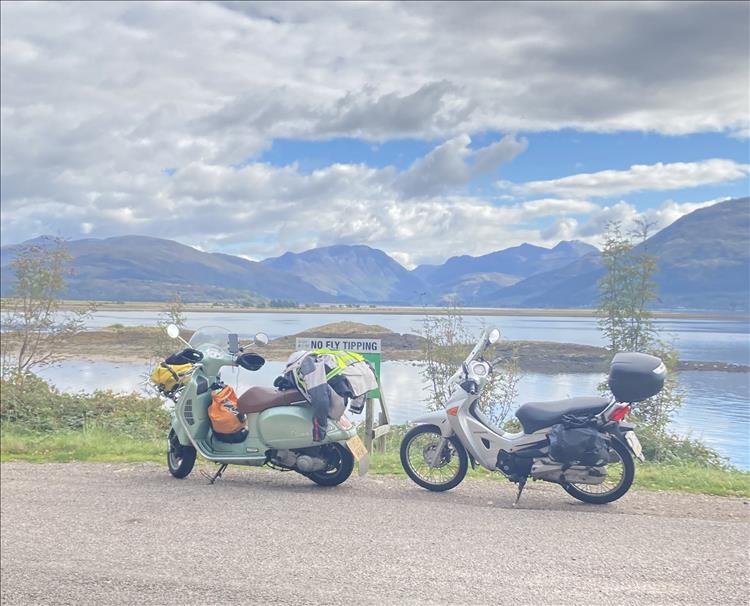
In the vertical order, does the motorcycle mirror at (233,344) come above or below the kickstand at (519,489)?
above

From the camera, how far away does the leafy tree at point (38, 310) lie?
15102 mm

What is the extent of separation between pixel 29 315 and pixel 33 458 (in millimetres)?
7191

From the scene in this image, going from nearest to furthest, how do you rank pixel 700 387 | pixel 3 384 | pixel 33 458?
pixel 33 458 < pixel 3 384 < pixel 700 387

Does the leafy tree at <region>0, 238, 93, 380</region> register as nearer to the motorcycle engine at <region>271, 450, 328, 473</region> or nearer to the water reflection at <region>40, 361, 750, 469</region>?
the water reflection at <region>40, 361, 750, 469</region>

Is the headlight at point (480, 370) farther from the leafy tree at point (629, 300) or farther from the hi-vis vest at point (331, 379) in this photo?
the leafy tree at point (629, 300)

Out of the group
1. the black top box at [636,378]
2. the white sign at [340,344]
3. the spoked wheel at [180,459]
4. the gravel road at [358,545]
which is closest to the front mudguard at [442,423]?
the gravel road at [358,545]

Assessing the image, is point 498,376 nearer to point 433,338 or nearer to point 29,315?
point 433,338

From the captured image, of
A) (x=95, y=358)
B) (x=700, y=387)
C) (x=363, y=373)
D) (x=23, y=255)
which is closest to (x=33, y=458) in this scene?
(x=363, y=373)

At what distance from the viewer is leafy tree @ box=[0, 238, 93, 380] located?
1510cm

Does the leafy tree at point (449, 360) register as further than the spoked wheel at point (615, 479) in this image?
Yes

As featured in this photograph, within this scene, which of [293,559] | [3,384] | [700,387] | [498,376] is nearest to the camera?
[293,559]

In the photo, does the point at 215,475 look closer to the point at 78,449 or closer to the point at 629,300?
the point at 78,449

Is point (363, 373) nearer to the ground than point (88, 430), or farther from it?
farther from it

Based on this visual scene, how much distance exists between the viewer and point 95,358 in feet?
113
